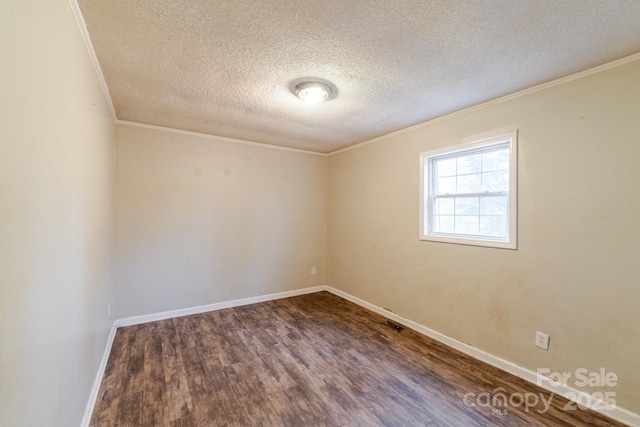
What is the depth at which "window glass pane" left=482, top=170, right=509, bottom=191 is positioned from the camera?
2512 millimetres

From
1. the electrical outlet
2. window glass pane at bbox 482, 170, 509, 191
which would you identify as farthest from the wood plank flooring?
window glass pane at bbox 482, 170, 509, 191

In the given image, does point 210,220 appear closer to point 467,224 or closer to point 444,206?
point 444,206

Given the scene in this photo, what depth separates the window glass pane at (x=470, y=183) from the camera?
2760mm

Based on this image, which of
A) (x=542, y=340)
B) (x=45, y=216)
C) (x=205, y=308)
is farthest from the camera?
(x=205, y=308)

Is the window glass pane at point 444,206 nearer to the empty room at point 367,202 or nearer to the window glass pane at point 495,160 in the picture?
the empty room at point 367,202

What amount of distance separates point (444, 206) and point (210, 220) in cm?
305

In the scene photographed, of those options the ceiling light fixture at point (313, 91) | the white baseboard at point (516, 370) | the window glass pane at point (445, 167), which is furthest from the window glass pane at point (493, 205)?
the ceiling light fixture at point (313, 91)

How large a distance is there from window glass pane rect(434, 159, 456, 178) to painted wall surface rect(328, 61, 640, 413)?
0.22 metres

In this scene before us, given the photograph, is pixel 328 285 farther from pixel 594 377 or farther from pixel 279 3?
pixel 279 3

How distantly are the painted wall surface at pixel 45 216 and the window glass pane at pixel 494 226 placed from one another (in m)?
3.14

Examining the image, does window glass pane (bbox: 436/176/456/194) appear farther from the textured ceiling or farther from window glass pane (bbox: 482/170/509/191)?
the textured ceiling

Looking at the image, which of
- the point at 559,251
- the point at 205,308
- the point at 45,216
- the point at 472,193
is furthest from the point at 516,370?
the point at 205,308

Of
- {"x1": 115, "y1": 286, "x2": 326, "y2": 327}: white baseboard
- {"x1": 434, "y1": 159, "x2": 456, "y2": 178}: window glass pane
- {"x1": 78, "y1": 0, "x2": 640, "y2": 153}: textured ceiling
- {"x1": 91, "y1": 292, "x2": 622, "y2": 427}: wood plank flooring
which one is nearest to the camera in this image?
{"x1": 78, "y1": 0, "x2": 640, "y2": 153}: textured ceiling

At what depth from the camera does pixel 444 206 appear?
3.09m
